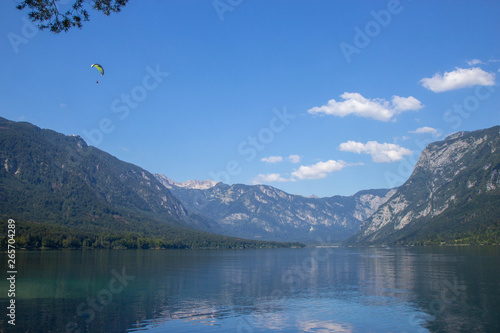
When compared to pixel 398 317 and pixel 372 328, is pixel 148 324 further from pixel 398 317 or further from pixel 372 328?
pixel 398 317

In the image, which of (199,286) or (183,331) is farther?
(199,286)

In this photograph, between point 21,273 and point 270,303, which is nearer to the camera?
point 270,303

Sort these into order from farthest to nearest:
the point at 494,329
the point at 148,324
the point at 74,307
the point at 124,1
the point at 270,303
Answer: the point at 270,303 → the point at 74,307 → the point at 148,324 → the point at 494,329 → the point at 124,1

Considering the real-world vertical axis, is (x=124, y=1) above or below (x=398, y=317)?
above

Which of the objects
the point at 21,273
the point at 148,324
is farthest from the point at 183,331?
the point at 21,273

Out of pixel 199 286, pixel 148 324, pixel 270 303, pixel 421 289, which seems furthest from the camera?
pixel 199 286

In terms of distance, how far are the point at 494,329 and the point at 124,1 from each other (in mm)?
45926

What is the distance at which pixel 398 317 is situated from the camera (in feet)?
151

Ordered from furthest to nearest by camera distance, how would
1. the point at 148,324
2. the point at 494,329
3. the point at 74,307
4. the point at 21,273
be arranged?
the point at 21,273 → the point at 74,307 → the point at 148,324 → the point at 494,329

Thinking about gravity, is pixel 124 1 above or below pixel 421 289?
above

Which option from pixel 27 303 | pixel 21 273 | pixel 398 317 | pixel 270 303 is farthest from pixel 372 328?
pixel 21 273

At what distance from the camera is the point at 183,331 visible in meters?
39.2

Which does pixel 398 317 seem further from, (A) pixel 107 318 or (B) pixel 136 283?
(B) pixel 136 283

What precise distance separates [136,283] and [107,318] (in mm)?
33316
